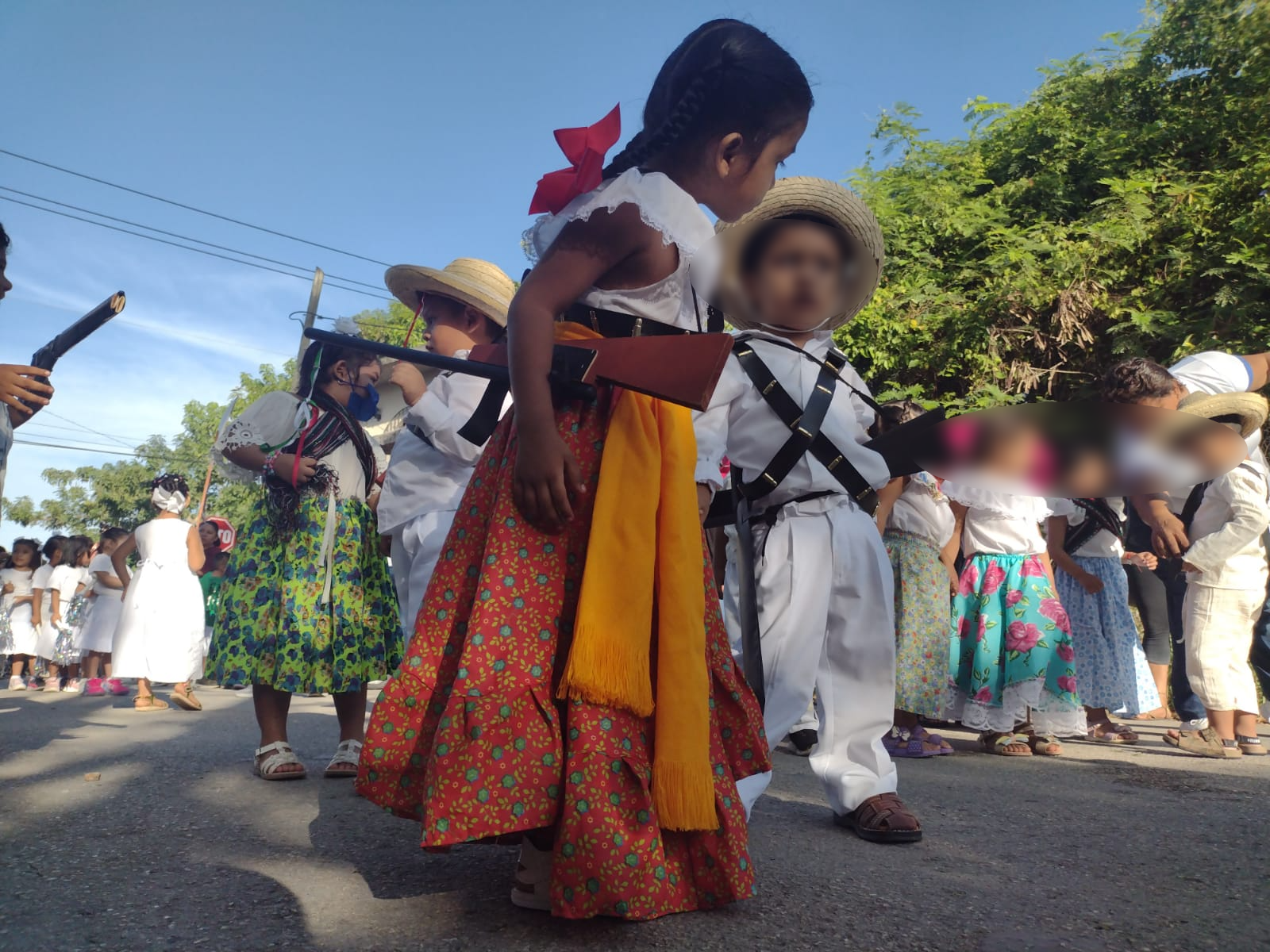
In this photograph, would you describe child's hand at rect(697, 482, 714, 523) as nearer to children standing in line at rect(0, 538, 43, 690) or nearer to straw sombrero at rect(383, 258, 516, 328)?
straw sombrero at rect(383, 258, 516, 328)

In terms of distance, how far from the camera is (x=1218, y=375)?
179 inches

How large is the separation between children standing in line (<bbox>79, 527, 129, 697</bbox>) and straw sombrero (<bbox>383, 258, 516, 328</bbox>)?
7.12 metres

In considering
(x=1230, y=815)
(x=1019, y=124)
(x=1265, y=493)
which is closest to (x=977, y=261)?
(x=1019, y=124)

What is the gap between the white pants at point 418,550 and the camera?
379cm

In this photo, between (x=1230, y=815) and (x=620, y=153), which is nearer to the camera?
(x=620, y=153)

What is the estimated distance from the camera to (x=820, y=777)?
9.75ft

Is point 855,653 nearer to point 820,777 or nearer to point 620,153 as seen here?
point 820,777

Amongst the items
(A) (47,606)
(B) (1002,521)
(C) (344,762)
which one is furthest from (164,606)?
(B) (1002,521)

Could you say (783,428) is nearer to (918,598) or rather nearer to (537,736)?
(537,736)

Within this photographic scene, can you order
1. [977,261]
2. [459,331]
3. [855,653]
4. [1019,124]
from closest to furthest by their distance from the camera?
1. [855,653]
2. [459,331]
3. [977,261]
4. [1019,124]

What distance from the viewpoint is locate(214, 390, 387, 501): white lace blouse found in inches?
163

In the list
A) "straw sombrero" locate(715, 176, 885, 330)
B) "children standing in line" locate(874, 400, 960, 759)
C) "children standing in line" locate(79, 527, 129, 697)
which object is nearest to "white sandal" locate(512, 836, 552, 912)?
"straw sombrero" locate(715, 176, 885, 330)

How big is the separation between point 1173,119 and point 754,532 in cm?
1398

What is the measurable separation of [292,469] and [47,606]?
9747mm
